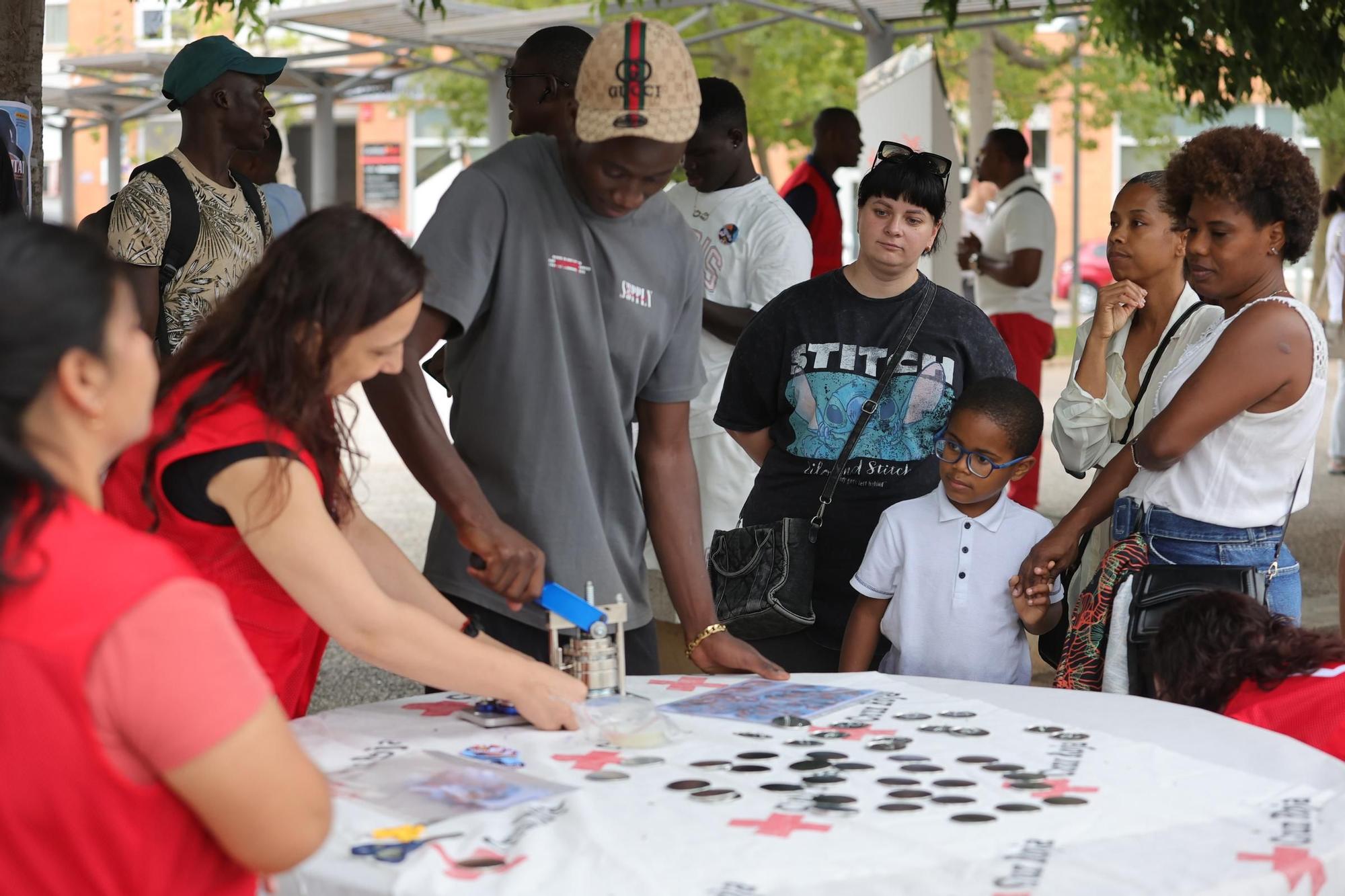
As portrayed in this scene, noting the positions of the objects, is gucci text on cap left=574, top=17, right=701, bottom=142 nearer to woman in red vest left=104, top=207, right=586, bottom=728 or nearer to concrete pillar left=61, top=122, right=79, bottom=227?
woman in red vest left=104, top=207, right=586, bottom=728

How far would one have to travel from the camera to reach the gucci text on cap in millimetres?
2619

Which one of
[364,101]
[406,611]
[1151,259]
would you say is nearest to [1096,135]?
[364,101]

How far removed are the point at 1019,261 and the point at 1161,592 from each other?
489 centimetres

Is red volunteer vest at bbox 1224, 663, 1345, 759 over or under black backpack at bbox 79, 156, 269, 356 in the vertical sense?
under

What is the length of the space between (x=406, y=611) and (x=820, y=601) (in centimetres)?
200

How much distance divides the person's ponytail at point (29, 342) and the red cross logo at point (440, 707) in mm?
1347

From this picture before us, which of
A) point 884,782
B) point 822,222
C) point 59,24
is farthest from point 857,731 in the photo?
point 59,24

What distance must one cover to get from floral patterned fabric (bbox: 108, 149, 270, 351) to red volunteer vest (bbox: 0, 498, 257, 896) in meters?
2.89

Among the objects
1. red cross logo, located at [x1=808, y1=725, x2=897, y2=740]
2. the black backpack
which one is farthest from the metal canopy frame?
red cross logo, located at [x1=808, y1=725, x2=897, y2=740]

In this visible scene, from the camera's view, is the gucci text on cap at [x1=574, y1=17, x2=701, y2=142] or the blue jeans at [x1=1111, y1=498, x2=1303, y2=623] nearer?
the gucci text on cap at [x1=574, y1=17, x2=701, y2=142]

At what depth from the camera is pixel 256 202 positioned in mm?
4754

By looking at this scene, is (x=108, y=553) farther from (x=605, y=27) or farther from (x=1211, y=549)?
(x=1211, y=549)

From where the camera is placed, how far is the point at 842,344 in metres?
3.90

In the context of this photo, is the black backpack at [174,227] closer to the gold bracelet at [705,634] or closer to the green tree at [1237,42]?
the gold bracelet at [705,634]
